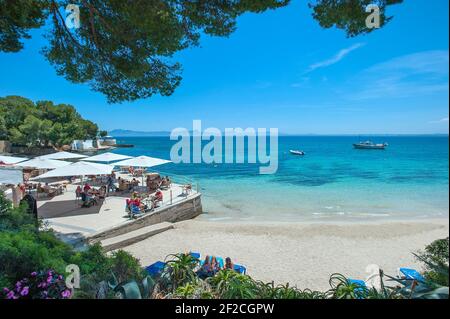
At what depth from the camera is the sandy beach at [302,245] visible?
22.7 ft

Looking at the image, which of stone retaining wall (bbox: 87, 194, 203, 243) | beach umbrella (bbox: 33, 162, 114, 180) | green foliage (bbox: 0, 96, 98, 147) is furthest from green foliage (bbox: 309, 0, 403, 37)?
green foliage (bbox: 0, 96, 98, 147)

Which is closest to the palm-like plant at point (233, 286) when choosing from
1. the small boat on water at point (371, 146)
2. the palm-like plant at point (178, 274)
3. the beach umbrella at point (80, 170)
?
the palm-like plant at point (178, 274)

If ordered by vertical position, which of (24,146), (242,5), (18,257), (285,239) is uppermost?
(242,5)

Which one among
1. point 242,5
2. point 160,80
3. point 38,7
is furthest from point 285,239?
point 38,7

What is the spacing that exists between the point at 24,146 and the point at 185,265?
1258 inches

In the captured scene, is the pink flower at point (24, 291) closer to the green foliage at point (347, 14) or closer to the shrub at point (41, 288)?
the shrub at point (41, 288)

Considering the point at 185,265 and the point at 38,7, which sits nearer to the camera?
the point at 185,265

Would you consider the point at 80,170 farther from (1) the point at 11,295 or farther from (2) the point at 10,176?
(1) the point at 11,295

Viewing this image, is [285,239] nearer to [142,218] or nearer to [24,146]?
[142,218]

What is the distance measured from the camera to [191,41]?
4.87m

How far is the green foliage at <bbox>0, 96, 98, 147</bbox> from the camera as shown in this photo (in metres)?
25.1

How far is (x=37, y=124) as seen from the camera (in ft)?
92.5

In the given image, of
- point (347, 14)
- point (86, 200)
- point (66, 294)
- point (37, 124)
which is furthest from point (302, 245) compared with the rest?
point (37, 124)

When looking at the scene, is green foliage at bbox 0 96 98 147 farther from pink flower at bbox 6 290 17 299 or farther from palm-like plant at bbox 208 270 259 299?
palm-like plant at bbox 208 270 259 299
